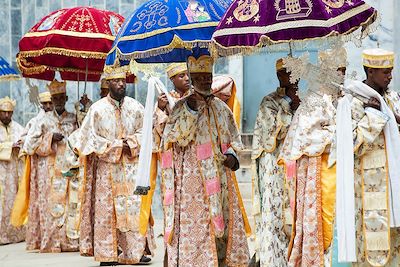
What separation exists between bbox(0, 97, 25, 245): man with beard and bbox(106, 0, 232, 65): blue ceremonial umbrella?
7.49m

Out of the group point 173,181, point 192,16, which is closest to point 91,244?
point 173,181

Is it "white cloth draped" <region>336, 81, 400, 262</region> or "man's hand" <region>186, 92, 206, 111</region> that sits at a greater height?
"man's hand" <region>186, 92, 206, 111</region>

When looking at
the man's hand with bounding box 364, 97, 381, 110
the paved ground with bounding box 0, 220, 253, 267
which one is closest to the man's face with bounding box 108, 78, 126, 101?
the paved ground with bounding box 0, 220, 253, 267

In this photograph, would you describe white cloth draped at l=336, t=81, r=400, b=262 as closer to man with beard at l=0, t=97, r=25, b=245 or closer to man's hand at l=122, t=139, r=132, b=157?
man's hand at l=122, t=139, r=132, b=157

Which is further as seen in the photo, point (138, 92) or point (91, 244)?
point (138, 92)

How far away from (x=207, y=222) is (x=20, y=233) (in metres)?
7.94

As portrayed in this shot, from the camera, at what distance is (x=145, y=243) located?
12.9m

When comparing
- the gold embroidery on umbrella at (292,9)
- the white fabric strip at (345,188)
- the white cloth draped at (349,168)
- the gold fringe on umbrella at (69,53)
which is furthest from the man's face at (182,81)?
the white fabric strip at (345,188)

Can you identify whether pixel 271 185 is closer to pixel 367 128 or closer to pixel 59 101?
pixel 367 128

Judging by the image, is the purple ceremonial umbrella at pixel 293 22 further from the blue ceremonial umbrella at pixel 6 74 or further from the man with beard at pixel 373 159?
the blue ceremonial umbrella at pixel 6 74

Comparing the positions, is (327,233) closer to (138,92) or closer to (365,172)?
(365,172)

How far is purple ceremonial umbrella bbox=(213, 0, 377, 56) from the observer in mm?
8328

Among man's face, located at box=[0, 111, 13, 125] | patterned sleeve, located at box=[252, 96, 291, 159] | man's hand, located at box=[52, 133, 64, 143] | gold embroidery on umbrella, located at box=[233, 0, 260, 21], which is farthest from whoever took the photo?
man's face, located at box=[0, 111, 13, 125]

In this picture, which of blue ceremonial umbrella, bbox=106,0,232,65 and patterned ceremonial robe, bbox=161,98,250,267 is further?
patterned ceremonial robe, bbox=161,98,250,267
